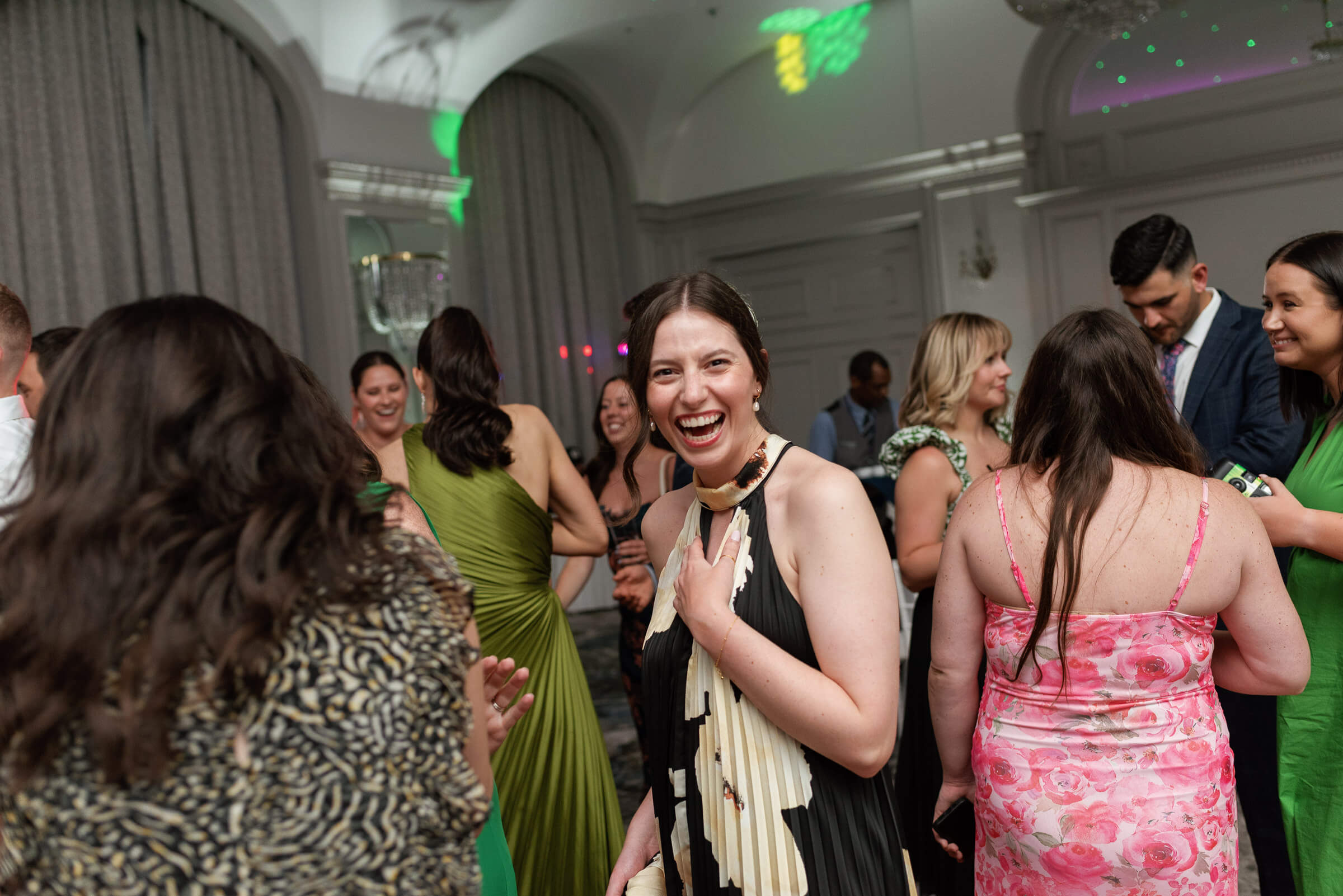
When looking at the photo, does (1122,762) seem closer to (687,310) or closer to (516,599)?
(687,310)

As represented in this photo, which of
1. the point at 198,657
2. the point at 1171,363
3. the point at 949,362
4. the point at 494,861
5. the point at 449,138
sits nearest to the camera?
the point at 198,657

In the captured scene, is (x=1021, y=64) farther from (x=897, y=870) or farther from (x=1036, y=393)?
(x=897, y=870)

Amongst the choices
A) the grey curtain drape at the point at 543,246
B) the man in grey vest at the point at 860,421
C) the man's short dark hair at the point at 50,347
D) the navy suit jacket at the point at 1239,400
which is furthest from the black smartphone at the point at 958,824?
the grey curtain drape at the point at 543,246

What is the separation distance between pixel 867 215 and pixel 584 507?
5502 mm

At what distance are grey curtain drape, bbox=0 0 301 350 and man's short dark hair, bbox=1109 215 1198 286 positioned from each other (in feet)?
14.2

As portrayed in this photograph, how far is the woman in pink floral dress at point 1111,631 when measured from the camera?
5.34 feet

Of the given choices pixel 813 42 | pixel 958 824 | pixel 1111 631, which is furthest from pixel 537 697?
pixel 813 42

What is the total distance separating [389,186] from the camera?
6340 mm

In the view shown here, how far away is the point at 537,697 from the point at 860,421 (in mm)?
3732

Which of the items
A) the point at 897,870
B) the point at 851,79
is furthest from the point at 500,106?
the point at 897,870

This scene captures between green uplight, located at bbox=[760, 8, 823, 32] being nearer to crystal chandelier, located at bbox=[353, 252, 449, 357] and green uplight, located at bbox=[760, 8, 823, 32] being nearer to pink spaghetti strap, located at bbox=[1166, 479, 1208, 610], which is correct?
crystal chandelier, located at bbox=[353, 252, 449, 357]

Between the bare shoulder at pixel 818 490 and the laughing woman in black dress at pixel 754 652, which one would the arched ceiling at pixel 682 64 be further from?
the bare shoulder at pixel 818 490

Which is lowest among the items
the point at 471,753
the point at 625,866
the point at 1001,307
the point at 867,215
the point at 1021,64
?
the point at 625,866

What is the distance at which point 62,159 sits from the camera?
5.07 metres
